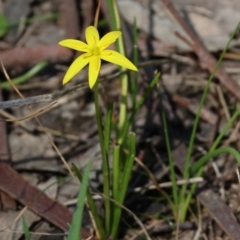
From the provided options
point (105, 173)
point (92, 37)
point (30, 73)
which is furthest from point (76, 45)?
point (30, 73)

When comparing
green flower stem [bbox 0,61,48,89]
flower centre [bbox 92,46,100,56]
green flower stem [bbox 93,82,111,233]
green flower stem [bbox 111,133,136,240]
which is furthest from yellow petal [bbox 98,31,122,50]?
green flower stem [bbox 0,61,48,89]

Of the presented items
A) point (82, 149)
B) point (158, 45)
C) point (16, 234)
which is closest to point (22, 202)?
point (16, 234)

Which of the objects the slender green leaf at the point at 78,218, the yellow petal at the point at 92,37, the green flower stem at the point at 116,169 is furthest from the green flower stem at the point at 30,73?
the slender green leaf at the point at 78,218

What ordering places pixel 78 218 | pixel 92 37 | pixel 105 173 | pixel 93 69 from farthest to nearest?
pixel 105 173 < pixel 92 37 < pixel 93 69 < pixel 78 218

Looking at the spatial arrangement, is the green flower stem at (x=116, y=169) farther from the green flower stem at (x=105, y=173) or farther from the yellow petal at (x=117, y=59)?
the yellow petal at (x=117, y=59)

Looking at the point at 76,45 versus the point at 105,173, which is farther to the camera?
the point at 105,173

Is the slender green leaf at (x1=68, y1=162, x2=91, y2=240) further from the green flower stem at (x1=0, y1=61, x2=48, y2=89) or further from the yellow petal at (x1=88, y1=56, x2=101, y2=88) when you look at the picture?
the green flower stem at (x1=0, y1=61, x2=48, y2=89)

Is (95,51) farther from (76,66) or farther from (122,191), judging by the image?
(122,191)

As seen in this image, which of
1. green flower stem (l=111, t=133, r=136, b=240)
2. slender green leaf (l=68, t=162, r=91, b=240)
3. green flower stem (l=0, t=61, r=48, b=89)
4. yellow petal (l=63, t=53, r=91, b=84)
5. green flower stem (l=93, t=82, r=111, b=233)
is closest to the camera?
slender green leaf (l=68, t=162, r=91, b=240)

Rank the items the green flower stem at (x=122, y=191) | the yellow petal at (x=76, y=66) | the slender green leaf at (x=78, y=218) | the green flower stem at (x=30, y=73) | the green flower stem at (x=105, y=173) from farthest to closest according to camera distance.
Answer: the green flower stem at (x=30, y=73) < the green flower stem at (x=122, y=191) < the green flower stem at (x=105, y=173) < the yellow petal at (x=76, y=66) < the slender green leaf at (x=78, y=218)
